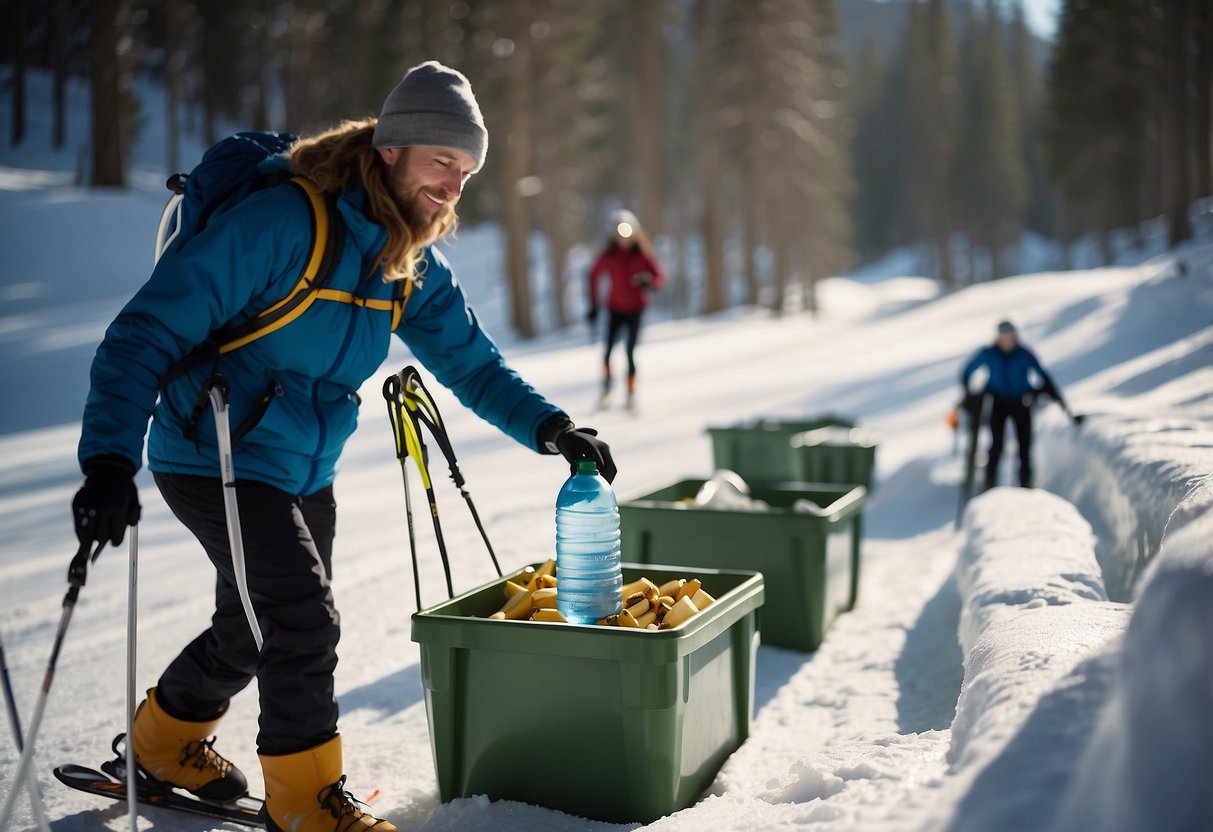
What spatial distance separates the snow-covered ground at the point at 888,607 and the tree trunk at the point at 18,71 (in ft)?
71.7

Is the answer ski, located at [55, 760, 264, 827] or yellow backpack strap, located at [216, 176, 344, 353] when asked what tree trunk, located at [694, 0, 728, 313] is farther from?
yellow backpack strap, located at [216, 176, 344, 353]

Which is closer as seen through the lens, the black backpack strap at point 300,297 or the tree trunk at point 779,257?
the black backpack strap at point 300,297

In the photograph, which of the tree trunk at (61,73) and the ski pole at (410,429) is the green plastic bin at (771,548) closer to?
the ski pole at (410,429)

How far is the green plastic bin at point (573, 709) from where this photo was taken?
2.84m

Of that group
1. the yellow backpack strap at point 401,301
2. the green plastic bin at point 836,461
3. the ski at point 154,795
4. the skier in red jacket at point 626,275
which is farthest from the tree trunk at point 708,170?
the ski at point 154,795

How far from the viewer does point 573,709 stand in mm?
2947

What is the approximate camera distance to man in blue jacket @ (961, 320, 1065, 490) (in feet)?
26.6

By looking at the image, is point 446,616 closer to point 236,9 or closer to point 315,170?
point 315,170

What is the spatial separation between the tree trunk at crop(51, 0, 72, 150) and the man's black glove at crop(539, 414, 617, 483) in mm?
32303

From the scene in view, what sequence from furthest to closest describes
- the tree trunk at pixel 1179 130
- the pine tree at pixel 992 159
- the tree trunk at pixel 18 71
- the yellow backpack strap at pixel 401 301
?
the pine tree at pixel 992 159 < the tree trunk at pixel 18 71 < the tree trunk at pixel 1179 130 < the yellow backpack strap at pixel 401 301

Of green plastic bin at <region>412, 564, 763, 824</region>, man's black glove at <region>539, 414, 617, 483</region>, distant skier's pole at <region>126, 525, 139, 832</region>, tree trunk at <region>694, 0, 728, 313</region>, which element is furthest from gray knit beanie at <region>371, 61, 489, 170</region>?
tree trunk at <region>694, 0, 728, 313</region>

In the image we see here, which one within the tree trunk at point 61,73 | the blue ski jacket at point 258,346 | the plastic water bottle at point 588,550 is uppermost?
the tree trunk at point 61,73

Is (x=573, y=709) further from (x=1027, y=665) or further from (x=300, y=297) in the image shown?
(x=300, y=297)

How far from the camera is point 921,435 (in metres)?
11.8
